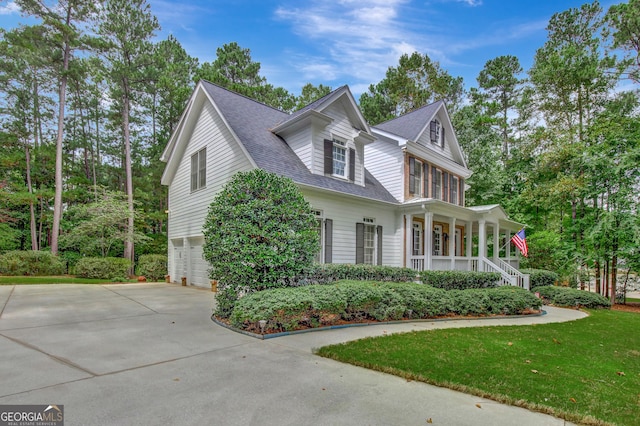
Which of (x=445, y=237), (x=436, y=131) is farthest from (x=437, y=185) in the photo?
(x=445, y=237)

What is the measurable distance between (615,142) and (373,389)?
1646 centimetres

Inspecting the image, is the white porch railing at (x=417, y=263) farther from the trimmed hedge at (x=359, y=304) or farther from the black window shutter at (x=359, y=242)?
the trimmed hedge at (x=359, y=304)

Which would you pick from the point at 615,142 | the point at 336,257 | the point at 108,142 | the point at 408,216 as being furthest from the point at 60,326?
the point at 108,142

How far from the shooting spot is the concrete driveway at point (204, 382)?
9.45 ft

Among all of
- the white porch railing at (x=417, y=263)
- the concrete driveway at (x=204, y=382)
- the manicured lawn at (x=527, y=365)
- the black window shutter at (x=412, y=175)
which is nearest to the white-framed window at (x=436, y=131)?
the black window shutter at (x=412, y=175)

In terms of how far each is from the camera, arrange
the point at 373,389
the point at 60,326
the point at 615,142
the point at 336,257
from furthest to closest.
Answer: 1. the point at 615,142
2. the point at 336,257
3. the point at 60,326
4. the point at 373,389

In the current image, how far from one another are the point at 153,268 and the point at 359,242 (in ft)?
35.8

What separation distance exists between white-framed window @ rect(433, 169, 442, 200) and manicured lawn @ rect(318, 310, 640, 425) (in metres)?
9.86

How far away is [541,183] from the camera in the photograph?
1758 centimetres

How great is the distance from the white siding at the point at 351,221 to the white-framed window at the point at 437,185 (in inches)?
130

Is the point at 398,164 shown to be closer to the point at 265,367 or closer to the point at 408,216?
the point at 408,216

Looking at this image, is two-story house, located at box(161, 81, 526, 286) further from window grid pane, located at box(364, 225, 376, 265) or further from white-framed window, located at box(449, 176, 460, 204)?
white-framed window, located at box(449, 176, 460, 204)

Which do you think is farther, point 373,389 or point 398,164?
point 398,164

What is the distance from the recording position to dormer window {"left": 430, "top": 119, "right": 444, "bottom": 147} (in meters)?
16.6
